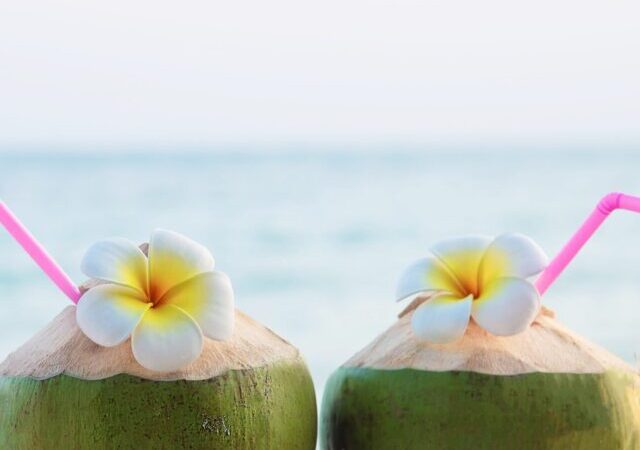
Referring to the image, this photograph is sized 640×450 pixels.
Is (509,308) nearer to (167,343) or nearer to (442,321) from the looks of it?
(442,321)

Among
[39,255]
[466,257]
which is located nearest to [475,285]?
[466,257]

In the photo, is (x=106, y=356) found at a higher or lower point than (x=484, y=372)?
higher

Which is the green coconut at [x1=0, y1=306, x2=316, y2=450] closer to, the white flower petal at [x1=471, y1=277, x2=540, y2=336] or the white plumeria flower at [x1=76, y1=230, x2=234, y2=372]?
A: the white plumeria flower at [x1=76, y1=230, x2=234, y2=372]

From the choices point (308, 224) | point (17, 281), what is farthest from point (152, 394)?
point (308, 224)

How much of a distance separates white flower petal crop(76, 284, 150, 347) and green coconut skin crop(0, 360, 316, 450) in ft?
0.10

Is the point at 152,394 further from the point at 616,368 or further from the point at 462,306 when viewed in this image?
the point at 616,368

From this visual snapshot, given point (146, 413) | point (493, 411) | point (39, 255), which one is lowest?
point (493, 411)

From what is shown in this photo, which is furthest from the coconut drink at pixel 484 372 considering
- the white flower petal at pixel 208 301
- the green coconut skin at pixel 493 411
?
the white flower petal at pixel 208 301

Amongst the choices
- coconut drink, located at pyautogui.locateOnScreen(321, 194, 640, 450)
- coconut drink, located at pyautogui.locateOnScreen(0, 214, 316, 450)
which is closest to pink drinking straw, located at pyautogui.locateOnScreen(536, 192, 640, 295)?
coconut drink, located at pyautogui.locateOnScreen(321, 194, 640, 450)

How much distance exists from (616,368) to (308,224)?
6.87m

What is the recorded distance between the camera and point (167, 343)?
83 centimetres

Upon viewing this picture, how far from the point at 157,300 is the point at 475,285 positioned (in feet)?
0.84

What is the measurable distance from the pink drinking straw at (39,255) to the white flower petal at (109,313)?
0.04 m

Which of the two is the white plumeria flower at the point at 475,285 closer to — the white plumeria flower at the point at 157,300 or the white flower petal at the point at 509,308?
the white flower petal at the point at 509,308
